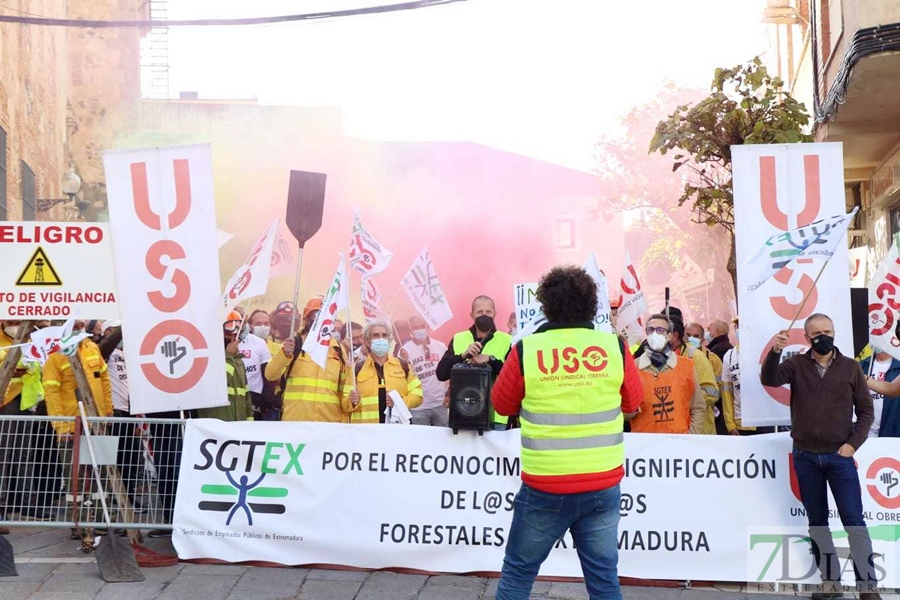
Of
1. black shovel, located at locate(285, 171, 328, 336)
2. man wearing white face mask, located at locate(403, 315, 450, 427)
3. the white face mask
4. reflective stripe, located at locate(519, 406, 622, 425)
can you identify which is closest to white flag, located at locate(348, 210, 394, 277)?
black shovel, located at locate(285, 171, 328, 336)

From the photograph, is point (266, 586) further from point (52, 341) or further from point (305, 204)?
point (305, 204)

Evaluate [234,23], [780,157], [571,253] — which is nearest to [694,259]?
[571,253]

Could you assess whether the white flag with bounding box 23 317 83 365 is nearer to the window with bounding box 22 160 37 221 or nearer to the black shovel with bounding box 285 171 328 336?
the black shovel with bounding box 285 171 328 336

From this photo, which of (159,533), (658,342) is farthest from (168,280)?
(658,342)

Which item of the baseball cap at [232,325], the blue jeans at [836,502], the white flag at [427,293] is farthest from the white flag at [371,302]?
the blue jeans at [836,502]

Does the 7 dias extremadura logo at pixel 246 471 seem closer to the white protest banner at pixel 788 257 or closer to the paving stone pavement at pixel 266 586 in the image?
the paving stone pavement at pixel 266 586

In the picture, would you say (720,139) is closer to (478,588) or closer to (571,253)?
(478,588)

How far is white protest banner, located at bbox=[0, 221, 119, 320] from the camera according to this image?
7531mm

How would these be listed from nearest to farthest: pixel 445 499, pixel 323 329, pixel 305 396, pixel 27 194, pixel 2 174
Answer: pixel 445 499 < pixel 323 329 < pixel 305 396 < pixel 2 174 < pixel 27 194

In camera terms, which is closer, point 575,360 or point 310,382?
point 575,360

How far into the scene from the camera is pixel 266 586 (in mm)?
6480

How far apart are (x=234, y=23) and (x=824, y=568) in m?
8.90

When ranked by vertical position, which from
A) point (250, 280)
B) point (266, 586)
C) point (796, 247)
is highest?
point (796, 247)

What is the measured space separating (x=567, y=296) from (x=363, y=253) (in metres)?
4.37
